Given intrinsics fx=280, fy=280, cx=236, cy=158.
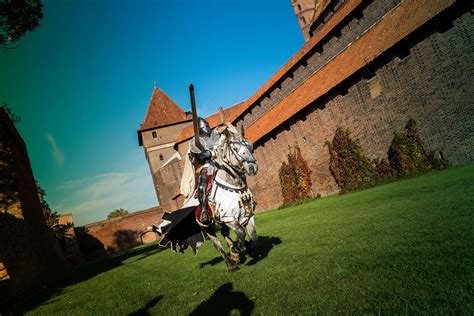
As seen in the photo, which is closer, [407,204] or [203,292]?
[203,292]

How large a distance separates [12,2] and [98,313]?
10926mm

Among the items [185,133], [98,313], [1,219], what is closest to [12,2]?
[1,219]

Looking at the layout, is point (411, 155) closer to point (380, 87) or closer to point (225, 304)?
point (380, 87)

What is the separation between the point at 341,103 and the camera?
630 inches

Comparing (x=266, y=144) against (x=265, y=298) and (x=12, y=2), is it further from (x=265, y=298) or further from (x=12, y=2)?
(x=265, y=298)

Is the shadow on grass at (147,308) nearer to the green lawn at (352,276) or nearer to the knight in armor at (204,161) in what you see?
the green lawn at (352,276)

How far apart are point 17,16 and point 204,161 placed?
9.71 metres

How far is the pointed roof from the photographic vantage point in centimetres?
4612

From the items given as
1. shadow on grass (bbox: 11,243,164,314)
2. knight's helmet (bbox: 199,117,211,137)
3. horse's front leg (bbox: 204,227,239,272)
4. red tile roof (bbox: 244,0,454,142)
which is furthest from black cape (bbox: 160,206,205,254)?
red tile roof (bbox: 244,0,454,142)

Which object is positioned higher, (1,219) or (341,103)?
(341,103)

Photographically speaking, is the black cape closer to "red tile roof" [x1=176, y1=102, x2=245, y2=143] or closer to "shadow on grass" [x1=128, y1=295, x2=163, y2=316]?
"shadow on grass" [x1=128, y1=295, x2=163, y2=316]

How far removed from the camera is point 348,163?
1595cm

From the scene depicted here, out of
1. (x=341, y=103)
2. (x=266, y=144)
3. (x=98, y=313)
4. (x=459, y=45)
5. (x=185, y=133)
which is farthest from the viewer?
(x=185, y=133)

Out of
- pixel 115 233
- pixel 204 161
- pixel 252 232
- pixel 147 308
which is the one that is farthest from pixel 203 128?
pixel 115 233
